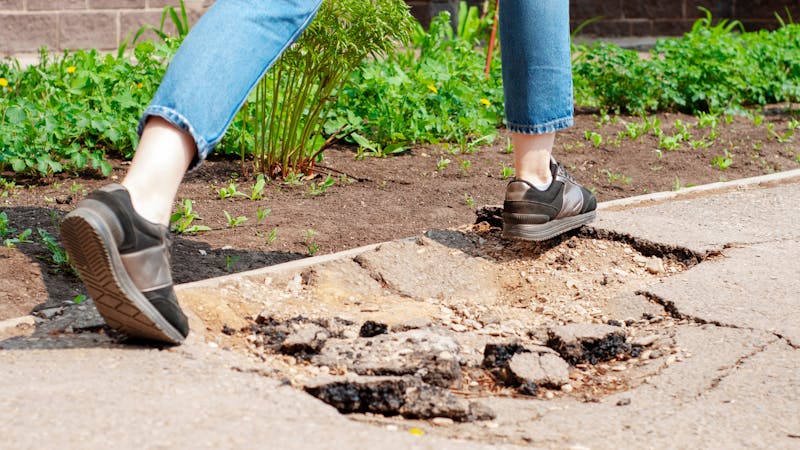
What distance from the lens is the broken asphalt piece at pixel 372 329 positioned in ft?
8.55

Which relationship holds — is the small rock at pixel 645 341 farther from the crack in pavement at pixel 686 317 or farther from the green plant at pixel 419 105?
the green plant at pixel 419 105

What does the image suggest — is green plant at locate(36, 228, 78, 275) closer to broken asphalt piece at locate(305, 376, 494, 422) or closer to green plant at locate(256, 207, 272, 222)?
green plant at locate(256, 207, 272, 222)

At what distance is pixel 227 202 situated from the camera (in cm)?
397

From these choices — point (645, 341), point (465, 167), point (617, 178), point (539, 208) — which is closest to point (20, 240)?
point (539, 208)

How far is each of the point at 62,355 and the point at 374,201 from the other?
1.91m

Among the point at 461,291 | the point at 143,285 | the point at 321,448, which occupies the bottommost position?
the point at 461,291

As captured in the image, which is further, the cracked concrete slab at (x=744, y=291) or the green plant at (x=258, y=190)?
the green plant at (x=258, y=190)

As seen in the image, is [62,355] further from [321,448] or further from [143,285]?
[321,448]

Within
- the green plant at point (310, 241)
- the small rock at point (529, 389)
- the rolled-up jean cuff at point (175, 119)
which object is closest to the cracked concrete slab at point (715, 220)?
the green plant at point (310, 241)

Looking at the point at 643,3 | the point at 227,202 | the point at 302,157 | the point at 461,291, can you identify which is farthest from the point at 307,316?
the point at 643,3

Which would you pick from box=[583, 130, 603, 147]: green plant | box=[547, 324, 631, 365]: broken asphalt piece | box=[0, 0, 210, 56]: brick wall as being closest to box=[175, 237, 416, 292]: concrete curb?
box=[547, 324, 631, 365]: broken asphalt piece

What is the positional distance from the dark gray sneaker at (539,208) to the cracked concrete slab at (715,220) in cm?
33

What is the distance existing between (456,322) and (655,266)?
0.77 metres

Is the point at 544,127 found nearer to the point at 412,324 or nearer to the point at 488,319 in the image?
the point at 488,319
